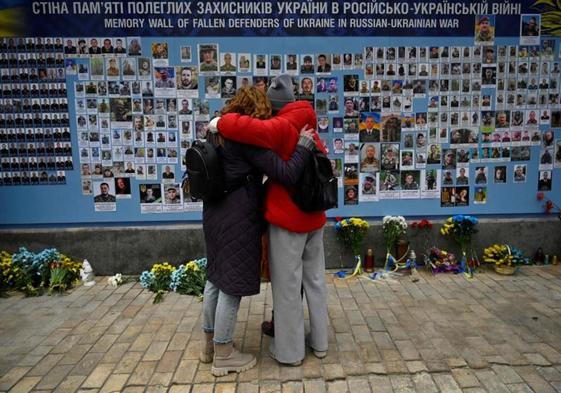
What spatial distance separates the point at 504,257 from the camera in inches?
206

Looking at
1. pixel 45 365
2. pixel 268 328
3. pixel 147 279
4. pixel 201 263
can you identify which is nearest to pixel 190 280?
pixel 201 263

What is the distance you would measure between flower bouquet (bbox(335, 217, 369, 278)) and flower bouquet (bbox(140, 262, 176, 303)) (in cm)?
178

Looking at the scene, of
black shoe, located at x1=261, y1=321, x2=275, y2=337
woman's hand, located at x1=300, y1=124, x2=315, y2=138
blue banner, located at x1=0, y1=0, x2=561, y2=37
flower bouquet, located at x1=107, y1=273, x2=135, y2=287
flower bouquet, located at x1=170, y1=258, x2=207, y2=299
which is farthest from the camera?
flower bouquet, located at x1=107, y1=273, x2=135, y2=287

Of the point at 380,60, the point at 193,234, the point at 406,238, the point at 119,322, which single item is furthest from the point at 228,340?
the point at 380,60

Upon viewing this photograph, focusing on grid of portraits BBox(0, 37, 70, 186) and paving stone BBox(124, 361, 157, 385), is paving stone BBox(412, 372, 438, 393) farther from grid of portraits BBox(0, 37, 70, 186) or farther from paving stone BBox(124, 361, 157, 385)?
grid of portraits BBox(0, 37, 70, 186)

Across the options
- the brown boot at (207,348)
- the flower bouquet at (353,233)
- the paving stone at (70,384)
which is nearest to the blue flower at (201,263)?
the flower bouquet at (353,233)

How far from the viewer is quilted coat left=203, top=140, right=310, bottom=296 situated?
3.19 m

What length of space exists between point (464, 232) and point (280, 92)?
2964 millimetres

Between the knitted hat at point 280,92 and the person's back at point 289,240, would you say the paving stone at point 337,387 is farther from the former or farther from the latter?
the knitted hat at point 280,92

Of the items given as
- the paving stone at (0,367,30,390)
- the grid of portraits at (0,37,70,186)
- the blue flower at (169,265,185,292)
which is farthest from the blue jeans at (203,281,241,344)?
the grid of portraits at (0,37,70,186)

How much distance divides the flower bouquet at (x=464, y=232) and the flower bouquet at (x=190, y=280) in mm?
2607

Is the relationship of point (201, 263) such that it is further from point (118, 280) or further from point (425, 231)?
point (425, 231)

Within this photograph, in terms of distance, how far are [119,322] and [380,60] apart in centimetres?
359

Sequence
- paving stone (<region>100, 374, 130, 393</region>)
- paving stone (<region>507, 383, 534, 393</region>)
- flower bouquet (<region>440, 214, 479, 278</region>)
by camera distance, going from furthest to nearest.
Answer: flower bouquet (<region>440, 214, 479, 278</region>), paving stone (<region>100, 374, 130, 393</region>), paving stone (<region>507, 383, 534, 393</region>)
